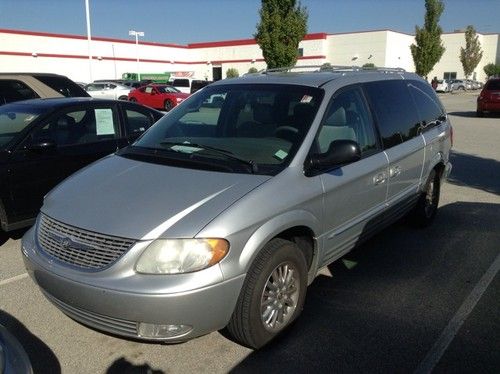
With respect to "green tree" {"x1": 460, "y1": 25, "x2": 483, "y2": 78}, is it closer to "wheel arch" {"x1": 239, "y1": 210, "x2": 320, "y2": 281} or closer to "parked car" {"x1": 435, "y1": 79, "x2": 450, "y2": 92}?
"parked car" {"x1": 435, "y1": 79, "x2": 450, "y2": 92}

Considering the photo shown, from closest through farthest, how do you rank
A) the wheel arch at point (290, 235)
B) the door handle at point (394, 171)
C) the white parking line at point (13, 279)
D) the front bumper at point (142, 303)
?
the front bumper at point (142, 303), the wheel arch at point (290, 235), the white parking line at point (13, 279), the door handle at point (394, 171)

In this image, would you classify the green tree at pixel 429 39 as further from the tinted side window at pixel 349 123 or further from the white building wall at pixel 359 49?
the tinted side window at pixel 349 123

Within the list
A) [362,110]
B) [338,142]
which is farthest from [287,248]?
[362,110]

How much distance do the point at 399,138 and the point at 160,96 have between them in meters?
24.5

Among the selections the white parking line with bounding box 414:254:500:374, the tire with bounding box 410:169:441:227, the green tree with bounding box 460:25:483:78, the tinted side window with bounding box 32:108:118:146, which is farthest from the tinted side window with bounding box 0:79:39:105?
the green tree with bounding box 460:25:483:78

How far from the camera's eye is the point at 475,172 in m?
8.95

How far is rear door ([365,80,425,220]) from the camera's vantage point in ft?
14.2

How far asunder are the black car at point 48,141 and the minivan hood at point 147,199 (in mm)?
1663

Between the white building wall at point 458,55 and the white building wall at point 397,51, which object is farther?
the white building wall at point 458,55

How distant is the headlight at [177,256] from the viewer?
8.64 ft

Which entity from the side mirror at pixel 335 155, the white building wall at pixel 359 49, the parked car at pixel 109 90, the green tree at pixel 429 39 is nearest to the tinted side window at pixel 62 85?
the side mirror at pixel 335 155

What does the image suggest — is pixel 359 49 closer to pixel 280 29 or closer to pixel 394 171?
pixel 280 29

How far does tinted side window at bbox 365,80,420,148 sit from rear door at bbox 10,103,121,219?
10.3ft

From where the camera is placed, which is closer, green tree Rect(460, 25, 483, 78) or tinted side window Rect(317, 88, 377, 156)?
tinted side window Rect(317, 88, 377, 156)
